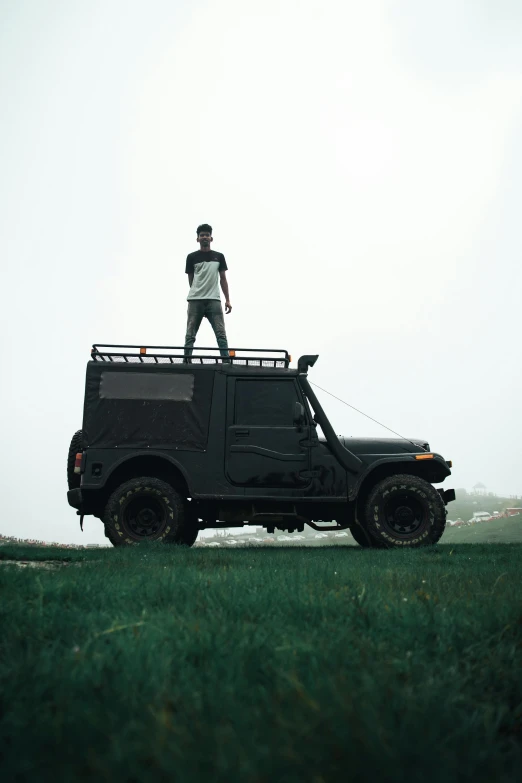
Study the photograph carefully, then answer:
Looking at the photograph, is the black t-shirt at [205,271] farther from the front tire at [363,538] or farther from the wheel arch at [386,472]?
the front tire at [363,538]

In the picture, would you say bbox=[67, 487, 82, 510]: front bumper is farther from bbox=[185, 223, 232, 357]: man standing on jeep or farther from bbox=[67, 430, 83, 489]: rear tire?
bbox=[185, 223, 232, 357]: man standing on jeep

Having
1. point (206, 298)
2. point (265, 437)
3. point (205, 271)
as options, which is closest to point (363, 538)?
point (265, 437)

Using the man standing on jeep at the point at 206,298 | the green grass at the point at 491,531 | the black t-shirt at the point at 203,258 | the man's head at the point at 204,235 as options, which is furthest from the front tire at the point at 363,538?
the green grass at the point at 491,531

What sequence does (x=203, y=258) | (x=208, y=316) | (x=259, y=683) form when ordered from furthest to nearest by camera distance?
(x=203, y=258)
(x=208, y=316)
(x=259, y=683)

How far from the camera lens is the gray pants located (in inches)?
400

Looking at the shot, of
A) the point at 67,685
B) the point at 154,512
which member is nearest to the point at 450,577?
the point at 67,685

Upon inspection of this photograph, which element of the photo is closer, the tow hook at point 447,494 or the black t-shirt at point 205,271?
the tow hook at point 447,494

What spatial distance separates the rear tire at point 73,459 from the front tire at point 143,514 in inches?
28.6

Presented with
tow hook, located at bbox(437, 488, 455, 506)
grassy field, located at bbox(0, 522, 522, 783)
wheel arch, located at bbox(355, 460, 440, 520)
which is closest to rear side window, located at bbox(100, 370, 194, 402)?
wheel arch, located at bbox(355, 460, 440, 520)

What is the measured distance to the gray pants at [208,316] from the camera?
10148 millimetres

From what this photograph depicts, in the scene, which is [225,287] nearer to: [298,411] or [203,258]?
[203,258]

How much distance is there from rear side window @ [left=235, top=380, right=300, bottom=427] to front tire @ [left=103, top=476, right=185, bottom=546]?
4.76 ft

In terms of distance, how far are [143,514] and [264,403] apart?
7.63 ft

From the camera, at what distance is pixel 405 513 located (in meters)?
9.18
